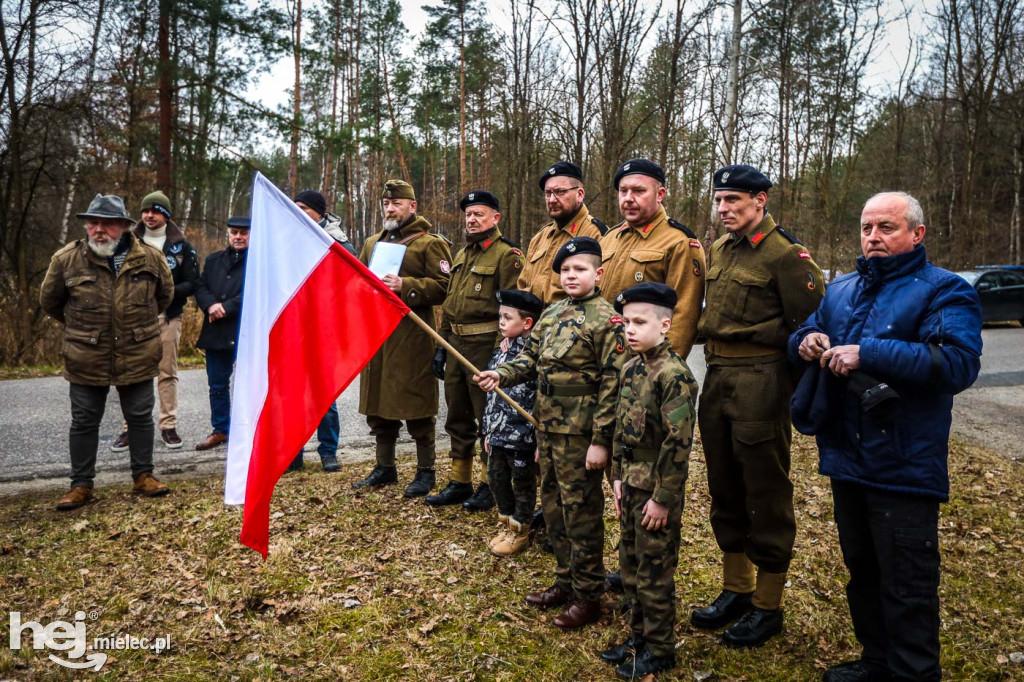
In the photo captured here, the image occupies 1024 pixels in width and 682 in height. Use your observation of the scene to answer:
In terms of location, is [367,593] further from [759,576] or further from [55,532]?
[55,532]

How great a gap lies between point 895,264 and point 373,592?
325cm

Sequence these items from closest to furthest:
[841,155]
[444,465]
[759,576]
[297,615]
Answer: [759,576] < [297,615] < [444,465] < [841,155]

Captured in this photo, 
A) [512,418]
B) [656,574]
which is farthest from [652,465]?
[512,418]

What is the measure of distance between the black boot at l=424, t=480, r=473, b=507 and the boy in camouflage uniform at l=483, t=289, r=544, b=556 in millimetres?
740

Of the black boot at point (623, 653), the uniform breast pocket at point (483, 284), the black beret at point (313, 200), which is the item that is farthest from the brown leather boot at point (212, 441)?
the black boot at point (623, 653)

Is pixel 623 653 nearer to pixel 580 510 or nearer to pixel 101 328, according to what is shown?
pixel 580 510

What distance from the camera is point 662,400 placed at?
2.99 meters

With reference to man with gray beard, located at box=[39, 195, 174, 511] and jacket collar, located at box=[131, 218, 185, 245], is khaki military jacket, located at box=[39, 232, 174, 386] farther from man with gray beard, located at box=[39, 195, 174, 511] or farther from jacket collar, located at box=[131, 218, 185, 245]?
jacket collar, located at box=[131, 218, 185, 245]

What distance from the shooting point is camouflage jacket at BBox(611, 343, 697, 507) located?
2.89 m

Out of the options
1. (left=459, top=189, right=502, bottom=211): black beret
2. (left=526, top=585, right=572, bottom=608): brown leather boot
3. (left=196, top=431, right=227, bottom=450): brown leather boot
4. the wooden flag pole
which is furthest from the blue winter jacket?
(left=196, top=431, right=227, bottom=450): brown leather boot

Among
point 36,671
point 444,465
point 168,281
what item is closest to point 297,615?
point 36,671

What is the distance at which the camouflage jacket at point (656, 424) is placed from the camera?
2895 millimetres

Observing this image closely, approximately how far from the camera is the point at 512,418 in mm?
4312

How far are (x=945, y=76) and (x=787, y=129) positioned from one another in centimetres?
1190
